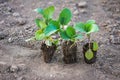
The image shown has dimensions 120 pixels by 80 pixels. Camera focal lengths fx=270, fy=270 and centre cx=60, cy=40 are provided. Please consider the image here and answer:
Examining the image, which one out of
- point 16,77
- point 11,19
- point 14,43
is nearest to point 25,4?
point 11,19

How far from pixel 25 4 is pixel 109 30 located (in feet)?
3.36

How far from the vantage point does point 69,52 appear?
6.36 ft

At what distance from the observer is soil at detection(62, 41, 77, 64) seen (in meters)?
1.92

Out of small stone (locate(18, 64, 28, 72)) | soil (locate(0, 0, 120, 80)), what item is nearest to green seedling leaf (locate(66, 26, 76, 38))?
soil (locate(0, 0, 120, 80))

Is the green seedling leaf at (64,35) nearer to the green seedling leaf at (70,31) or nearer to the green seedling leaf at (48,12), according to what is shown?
the green seedling leaf at (70,31)

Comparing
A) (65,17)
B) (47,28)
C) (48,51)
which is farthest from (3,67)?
(65,17)

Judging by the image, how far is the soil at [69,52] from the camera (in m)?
1.92

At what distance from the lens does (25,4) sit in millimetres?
2938

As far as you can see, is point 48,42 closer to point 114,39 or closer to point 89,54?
point 89,54

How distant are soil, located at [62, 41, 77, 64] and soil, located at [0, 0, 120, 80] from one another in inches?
1.8

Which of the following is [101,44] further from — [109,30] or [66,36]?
[66,36]

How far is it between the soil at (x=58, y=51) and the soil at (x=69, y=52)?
1.8 inches

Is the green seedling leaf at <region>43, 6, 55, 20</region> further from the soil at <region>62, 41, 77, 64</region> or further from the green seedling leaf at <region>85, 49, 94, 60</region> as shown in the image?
the green seedling leaf at <region>85, 49, 94, 60</region>

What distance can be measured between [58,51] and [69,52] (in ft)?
0.73
